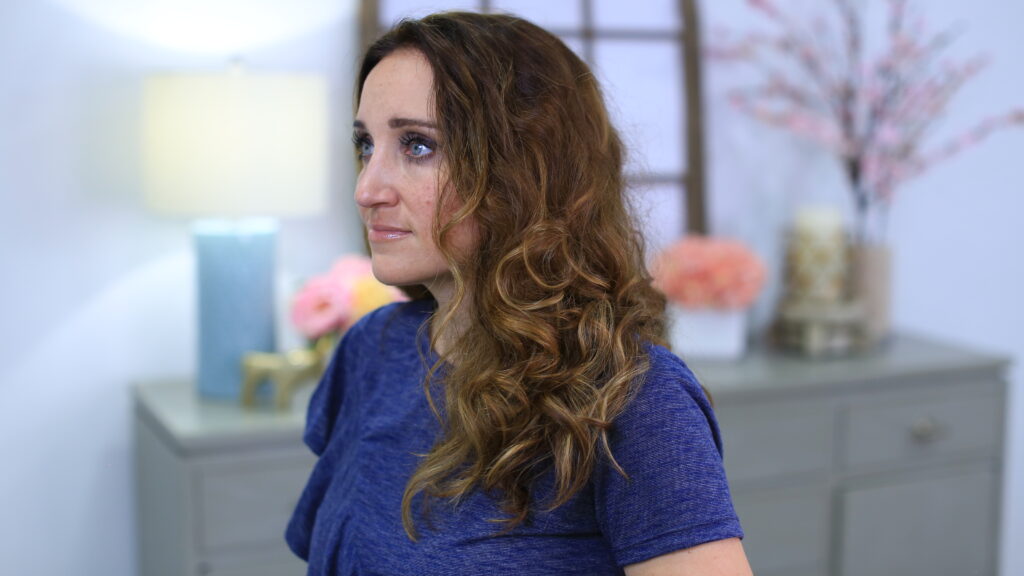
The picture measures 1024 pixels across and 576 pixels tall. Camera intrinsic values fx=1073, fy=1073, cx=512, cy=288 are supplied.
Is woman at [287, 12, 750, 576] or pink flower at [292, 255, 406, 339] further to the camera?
pink flower at [292, 255, 406, 339]

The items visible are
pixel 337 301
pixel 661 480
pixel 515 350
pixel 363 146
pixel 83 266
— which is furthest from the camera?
pixel 83 266

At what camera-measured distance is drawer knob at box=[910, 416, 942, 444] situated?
8.04ft

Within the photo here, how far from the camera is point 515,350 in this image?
Result: 110 cm

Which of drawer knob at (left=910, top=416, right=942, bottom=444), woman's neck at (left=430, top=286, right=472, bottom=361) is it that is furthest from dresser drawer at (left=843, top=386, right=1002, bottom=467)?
woman's neck at (left=430, top=286, right=472, bottom=361)

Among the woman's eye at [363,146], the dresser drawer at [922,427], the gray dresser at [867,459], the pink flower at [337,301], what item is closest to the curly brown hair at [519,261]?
the woman's eye at [363,146]

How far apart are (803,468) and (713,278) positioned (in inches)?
18.2

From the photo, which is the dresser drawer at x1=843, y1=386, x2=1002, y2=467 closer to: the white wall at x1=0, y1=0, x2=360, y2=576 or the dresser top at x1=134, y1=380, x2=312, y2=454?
the dresser top at x1=134, y1=380, x2=312, y2=454

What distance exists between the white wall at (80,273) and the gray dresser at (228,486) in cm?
29

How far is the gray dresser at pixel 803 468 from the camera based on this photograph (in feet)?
6.41

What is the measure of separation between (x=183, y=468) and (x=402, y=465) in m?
0.89

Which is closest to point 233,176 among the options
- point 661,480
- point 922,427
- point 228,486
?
point 228,486

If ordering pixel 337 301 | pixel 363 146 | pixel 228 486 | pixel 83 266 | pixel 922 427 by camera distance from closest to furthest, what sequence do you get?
pixel 363 146 → pixel 228 486 → pixel 337 301 → pixel 83 266 → pixel 922 427

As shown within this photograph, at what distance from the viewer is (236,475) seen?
1.95 metres

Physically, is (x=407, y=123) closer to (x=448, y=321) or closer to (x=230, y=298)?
(x=448, y=321)
